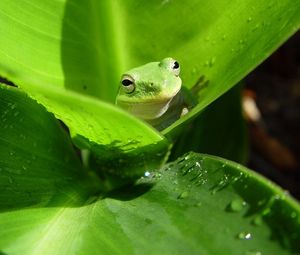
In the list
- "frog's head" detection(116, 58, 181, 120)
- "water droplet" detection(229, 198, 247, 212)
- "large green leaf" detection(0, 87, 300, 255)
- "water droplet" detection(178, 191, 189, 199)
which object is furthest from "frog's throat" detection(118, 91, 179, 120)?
"water droplet" detection(229, 198, 247, 212)

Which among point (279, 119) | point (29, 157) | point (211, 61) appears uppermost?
point (211, 61)

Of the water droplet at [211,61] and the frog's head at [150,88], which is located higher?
the water droplet at [211,61]

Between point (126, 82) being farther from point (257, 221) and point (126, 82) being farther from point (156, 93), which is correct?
point (257, 221)

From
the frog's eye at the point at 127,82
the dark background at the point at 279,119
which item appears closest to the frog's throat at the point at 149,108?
the frog's eye at the point at 127,82

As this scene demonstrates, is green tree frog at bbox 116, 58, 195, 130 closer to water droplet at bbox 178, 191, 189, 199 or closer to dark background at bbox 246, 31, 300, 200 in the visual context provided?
water droplet at bbox 178, 191, 189, 199

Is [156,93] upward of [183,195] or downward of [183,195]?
downward

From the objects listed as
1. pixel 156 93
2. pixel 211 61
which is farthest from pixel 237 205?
pixel 156 93

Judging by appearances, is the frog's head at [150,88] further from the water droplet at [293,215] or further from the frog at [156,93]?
the water droplet at [293,215]
